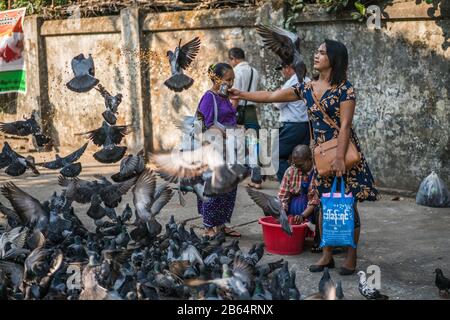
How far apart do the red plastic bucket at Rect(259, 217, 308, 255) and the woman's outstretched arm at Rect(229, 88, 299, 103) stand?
3.62 feet

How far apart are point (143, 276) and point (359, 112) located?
455cm

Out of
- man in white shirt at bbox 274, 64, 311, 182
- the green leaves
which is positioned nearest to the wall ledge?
the green leaves

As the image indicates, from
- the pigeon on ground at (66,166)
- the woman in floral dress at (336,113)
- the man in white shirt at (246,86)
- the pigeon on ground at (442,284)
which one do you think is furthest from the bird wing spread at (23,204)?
the pigeon on ground at (442,284)

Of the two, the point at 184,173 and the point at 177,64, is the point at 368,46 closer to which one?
the point at 177,64

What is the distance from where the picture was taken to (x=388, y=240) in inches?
282

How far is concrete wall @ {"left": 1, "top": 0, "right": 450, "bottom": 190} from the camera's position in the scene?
28.1 ft

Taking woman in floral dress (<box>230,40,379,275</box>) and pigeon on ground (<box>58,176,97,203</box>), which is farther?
pigeon on ground (<box>58,176,97,203</box>)

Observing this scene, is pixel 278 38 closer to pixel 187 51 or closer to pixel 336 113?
pixel 187 51

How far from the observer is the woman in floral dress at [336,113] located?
5824 mm

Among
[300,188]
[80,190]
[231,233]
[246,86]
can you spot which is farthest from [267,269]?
[246,86]

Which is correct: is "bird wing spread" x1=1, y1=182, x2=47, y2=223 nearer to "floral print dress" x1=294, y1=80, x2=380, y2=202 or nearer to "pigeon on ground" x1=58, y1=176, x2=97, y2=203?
"pigeon on ground" x1=58, y1=176, x2=97, y2=203

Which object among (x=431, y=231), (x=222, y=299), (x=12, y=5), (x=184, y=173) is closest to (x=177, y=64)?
(x=184, y=173)
